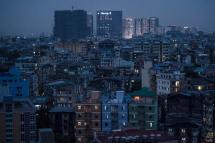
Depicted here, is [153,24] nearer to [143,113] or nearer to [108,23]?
[108,23]

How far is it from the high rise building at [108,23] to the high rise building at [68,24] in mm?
5047

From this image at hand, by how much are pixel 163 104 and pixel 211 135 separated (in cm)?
176

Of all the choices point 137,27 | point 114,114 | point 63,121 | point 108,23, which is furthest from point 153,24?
point 114,114

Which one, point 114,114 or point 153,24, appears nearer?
point 114,114

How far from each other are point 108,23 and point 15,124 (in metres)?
40.9

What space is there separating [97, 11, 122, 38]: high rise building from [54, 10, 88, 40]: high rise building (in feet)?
16.6

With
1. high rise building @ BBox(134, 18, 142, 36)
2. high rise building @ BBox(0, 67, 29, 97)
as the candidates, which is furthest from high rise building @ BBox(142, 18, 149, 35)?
high rise building @ BBox(0, 67, 29, 97)

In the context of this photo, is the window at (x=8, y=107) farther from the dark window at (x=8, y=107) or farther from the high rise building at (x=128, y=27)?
the high rise building at (x=128, y=27)

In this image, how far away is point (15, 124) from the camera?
8.42m

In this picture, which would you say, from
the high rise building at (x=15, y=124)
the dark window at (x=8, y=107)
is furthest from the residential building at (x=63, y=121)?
the dark window at (x=8, y=107)

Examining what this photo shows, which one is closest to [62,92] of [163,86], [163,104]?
[163,104]

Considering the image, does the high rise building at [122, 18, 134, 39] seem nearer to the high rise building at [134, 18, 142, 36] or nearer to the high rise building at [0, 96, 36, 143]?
the high rise building at [134, 18, 142, 36]

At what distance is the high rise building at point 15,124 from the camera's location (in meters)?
8.38

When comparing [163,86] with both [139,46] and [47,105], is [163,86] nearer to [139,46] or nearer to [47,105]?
[47,105]
